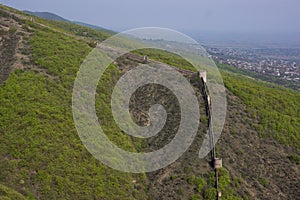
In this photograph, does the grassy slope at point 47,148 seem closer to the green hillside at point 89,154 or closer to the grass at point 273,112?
the green hillside at point 89,154

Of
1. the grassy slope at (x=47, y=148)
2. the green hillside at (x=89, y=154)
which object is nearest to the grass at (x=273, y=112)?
the green hillside at (x=89, y=154)

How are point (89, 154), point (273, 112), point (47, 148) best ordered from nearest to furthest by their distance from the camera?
1. point (47, 148)
2. point (89, 154)
3. point (273, 112)

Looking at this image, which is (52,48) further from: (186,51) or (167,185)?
(186,51)

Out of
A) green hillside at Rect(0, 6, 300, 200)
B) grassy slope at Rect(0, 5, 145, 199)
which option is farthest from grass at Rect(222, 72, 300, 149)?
grassy slope at Rect(0, 5, 145, 199)

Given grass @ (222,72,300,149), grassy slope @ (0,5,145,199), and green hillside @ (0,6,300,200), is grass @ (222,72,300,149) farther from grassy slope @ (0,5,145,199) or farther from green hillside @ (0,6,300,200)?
grassy slope @ (0,5,145,199)

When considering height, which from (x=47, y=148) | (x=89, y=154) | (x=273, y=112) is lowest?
(x=89, y=154)

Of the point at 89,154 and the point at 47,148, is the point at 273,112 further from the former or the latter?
the point at 47,148

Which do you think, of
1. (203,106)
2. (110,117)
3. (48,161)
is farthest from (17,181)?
(203,106)

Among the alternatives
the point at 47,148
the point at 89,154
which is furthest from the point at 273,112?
the point at 47,148
